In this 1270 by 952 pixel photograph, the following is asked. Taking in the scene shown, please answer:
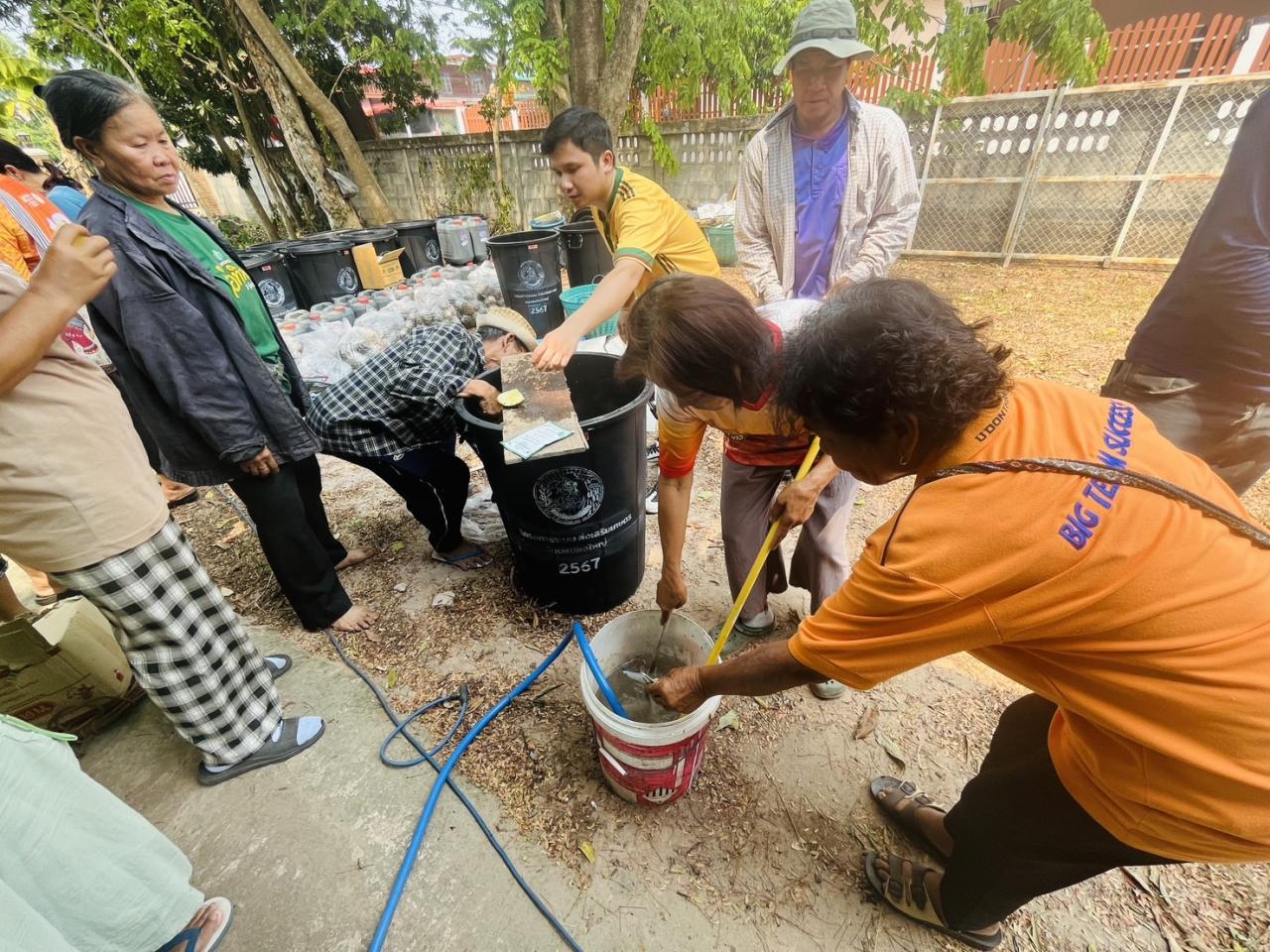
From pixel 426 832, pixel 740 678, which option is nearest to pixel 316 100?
pixel 426 832

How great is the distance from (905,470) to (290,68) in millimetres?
9579

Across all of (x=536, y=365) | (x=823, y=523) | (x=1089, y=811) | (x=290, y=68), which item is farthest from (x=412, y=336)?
(x=290, y=68)

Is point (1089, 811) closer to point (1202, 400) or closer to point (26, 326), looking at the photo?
point (1202, 400)

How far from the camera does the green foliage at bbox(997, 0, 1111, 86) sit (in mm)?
5293

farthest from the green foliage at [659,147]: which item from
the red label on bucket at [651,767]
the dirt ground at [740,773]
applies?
the red label on bucket at [651,767]

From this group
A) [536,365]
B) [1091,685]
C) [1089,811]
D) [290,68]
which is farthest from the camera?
[290,68]

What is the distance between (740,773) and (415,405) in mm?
1920

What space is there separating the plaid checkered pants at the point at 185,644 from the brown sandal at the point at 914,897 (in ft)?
6.79

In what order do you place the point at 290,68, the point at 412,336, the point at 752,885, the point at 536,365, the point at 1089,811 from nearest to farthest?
the point at 1089,811, the point at 752,885, the point at 536,365, the point at 412,336, the point at 290,68

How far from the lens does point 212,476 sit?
1.93 meters

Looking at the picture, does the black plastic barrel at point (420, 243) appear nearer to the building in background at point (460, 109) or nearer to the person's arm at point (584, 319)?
the building in background at point (460, 109)

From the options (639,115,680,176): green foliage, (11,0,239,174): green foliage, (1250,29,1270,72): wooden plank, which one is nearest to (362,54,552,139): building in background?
(639,115,680,176): green foliage

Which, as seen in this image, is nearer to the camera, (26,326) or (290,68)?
(26,326)

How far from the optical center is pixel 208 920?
58.1 inches
